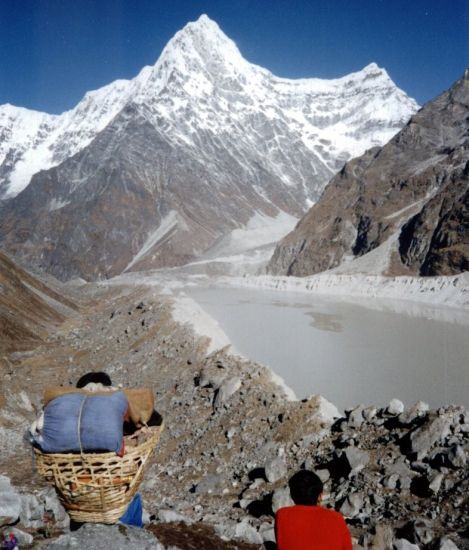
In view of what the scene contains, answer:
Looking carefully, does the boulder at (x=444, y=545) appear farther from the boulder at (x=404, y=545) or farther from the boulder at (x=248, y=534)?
the boulder at (x=248, y=534)

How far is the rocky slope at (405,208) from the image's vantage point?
61.4 meters

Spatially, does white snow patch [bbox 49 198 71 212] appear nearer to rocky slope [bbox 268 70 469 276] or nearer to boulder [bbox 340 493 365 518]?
rocky slope [bbox 268 70 469 276]

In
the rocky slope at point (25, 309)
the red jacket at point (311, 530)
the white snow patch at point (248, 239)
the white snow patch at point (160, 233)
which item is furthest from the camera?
the white snow patch at point (160, 233)

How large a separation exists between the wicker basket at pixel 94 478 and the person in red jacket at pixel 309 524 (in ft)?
3.56

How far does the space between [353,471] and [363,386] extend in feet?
24.4

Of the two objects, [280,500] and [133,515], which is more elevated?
[133,515]

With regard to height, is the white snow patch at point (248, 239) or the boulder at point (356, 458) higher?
the white snow patch at point (248, 239)

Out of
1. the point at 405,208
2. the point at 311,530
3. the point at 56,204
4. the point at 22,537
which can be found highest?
the point at 405,208

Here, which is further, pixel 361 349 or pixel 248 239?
pixel 248 239

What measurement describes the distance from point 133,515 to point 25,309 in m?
34.9

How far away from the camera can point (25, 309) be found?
1406 inches

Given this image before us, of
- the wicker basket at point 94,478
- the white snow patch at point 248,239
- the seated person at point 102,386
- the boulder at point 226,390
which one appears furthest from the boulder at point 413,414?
the white snow patch at point 248,239

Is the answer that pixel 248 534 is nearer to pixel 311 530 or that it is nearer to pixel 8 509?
pixel 8 509

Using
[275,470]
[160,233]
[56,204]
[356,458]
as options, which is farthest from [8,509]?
[56,204]
